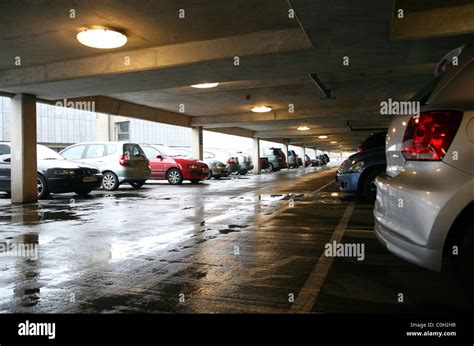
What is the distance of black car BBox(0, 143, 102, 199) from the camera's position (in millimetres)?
10945

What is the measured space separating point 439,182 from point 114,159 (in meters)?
12.7

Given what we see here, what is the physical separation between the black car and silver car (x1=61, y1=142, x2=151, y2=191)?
6.08ft

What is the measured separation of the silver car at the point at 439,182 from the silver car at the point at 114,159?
12086mm

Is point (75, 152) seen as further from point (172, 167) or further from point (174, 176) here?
point (174, 176)

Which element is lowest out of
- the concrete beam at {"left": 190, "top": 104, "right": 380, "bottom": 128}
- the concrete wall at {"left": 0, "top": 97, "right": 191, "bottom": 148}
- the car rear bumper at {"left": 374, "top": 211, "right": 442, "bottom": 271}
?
the car rear bumper at {"left": 374, "top": 211, "right": 442, "bottom": 271}

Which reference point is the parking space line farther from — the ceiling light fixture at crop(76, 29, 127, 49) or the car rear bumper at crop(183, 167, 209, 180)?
the car rear bumper at crop(183, 167, 209, 180)

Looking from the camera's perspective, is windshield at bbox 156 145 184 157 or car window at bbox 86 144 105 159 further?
windshield at bbox 156 145 184 157

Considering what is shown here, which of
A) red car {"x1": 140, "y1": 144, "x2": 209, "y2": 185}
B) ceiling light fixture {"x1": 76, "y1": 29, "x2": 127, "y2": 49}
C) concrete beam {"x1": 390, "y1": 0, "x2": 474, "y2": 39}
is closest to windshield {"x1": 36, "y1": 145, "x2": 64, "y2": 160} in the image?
red car {"x1": 140, "y1": 144, "x2": 209, "y2": 185}

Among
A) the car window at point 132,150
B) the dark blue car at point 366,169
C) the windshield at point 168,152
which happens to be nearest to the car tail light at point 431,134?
the dark blue car at point 366,169

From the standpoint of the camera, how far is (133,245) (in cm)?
504

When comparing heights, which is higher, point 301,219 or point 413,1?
point 413,1

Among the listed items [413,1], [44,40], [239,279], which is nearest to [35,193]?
[44,40]

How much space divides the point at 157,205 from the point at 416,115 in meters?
7.53

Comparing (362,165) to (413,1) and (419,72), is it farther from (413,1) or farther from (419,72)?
(419,72)
